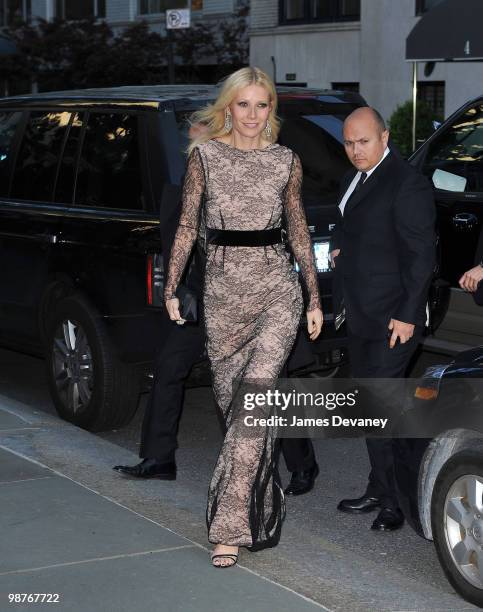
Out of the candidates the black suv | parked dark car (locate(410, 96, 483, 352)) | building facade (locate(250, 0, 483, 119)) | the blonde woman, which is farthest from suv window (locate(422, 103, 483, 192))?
building facade (locate(250, 0, 483, 119))

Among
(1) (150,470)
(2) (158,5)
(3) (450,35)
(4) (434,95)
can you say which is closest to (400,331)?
(1) (150,470)

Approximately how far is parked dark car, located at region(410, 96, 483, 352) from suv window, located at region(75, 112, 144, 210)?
6.92ft

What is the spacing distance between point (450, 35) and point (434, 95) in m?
10.6

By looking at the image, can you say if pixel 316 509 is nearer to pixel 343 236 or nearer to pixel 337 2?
pixel 343 236

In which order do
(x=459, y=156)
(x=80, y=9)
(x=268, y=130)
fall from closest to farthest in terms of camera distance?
1. (x=268, y=130)
2. (x=459, y=156)
3. (x=80, y=9)

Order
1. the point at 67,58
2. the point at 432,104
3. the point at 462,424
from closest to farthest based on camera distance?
1. the point at 462,424
2. the point at 432,104
3. the point at 67,58

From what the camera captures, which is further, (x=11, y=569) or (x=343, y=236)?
(x=343, y=236)

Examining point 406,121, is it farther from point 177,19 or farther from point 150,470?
point 150,470

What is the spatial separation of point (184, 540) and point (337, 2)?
78.3 feet

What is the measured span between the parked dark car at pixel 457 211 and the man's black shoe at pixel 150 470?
250 cm

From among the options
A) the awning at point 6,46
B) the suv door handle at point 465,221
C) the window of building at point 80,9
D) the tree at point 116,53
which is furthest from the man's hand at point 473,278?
the window of building at point 80,9

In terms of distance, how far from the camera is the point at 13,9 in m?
39.8

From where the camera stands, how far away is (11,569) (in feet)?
15.9

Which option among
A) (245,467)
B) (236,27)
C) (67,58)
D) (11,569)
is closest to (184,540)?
(245,467)
